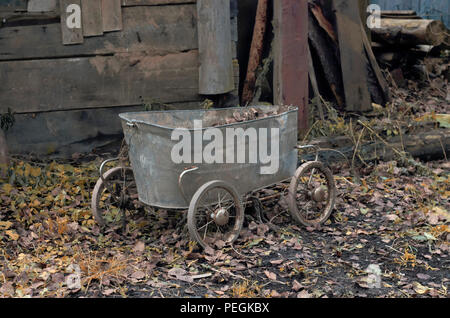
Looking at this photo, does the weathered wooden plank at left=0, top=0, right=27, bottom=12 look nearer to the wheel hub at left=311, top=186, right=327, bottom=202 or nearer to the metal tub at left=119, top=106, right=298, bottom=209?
the metal tub at left=119, top=106, right=298, bottom=209

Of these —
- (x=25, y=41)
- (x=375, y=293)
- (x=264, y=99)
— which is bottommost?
(x=375, y=293)

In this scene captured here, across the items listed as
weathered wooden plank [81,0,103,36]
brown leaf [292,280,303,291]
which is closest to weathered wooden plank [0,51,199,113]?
weathered wooden plank [81,0,103,36]

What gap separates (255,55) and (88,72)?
2.10 meters

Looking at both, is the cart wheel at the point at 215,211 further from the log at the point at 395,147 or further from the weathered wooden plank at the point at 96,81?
the weathered wooden plank at the point at 96,81

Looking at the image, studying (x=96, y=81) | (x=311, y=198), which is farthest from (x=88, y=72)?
(x=311, y=198)

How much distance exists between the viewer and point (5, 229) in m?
4.50

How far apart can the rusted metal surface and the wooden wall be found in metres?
0.91

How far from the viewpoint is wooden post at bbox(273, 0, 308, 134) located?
19.8 ft

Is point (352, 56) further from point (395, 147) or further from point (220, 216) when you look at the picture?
point (220, 216)

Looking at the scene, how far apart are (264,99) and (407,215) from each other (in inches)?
113

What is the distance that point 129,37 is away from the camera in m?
6.01

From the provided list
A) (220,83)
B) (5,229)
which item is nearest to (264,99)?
(220,83)
